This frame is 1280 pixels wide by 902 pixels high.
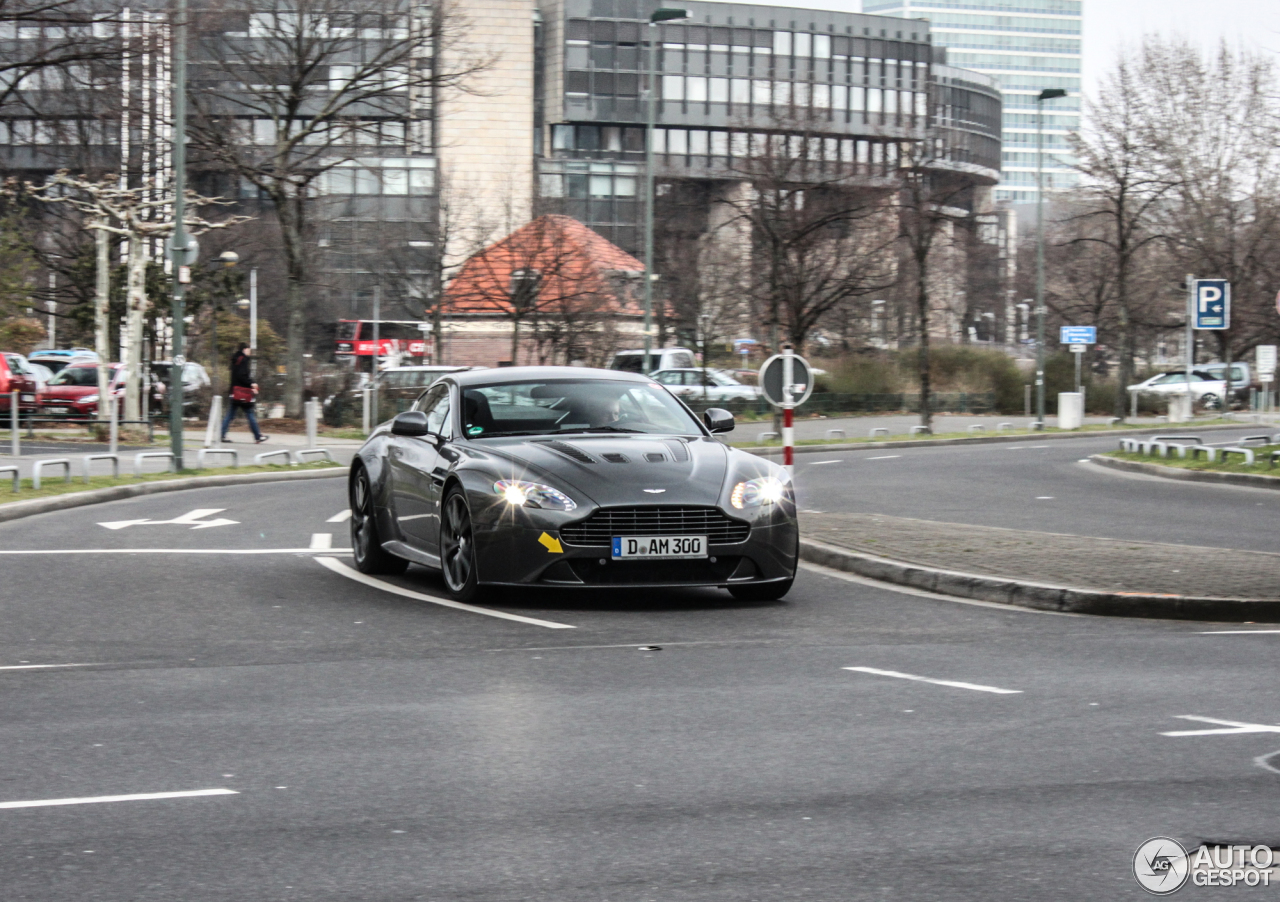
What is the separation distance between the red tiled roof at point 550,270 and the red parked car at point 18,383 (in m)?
14.2

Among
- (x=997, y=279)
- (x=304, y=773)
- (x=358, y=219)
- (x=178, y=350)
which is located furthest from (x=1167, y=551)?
(x=997, y=279)

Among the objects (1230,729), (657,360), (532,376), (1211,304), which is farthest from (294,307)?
(1230,729)

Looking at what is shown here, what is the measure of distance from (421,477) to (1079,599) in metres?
4.30

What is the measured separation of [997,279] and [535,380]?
93606 mm

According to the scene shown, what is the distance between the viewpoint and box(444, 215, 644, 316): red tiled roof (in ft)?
168

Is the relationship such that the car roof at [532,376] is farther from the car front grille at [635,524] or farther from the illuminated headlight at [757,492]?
the car front grille at [635,524]

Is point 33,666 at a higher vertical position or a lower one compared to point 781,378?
lower

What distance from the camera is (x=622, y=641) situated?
9.14 metres

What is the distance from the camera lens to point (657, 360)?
52.7m

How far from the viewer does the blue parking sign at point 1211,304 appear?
2798 centimetres

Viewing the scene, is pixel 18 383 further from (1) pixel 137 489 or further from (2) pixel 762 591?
(2) pixel 762 591

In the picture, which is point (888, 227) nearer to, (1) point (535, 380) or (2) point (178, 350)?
(2) point (178, 350)

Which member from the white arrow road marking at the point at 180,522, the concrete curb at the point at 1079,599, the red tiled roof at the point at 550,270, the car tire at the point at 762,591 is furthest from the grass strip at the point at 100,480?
the red tiled roof at the point at 550,270

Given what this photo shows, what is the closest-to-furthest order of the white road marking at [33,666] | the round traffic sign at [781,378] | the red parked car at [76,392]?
1. the white road marking at [33,666]
2. the round traffic sign at [781,378]
3. the red parked car at [76,392]
